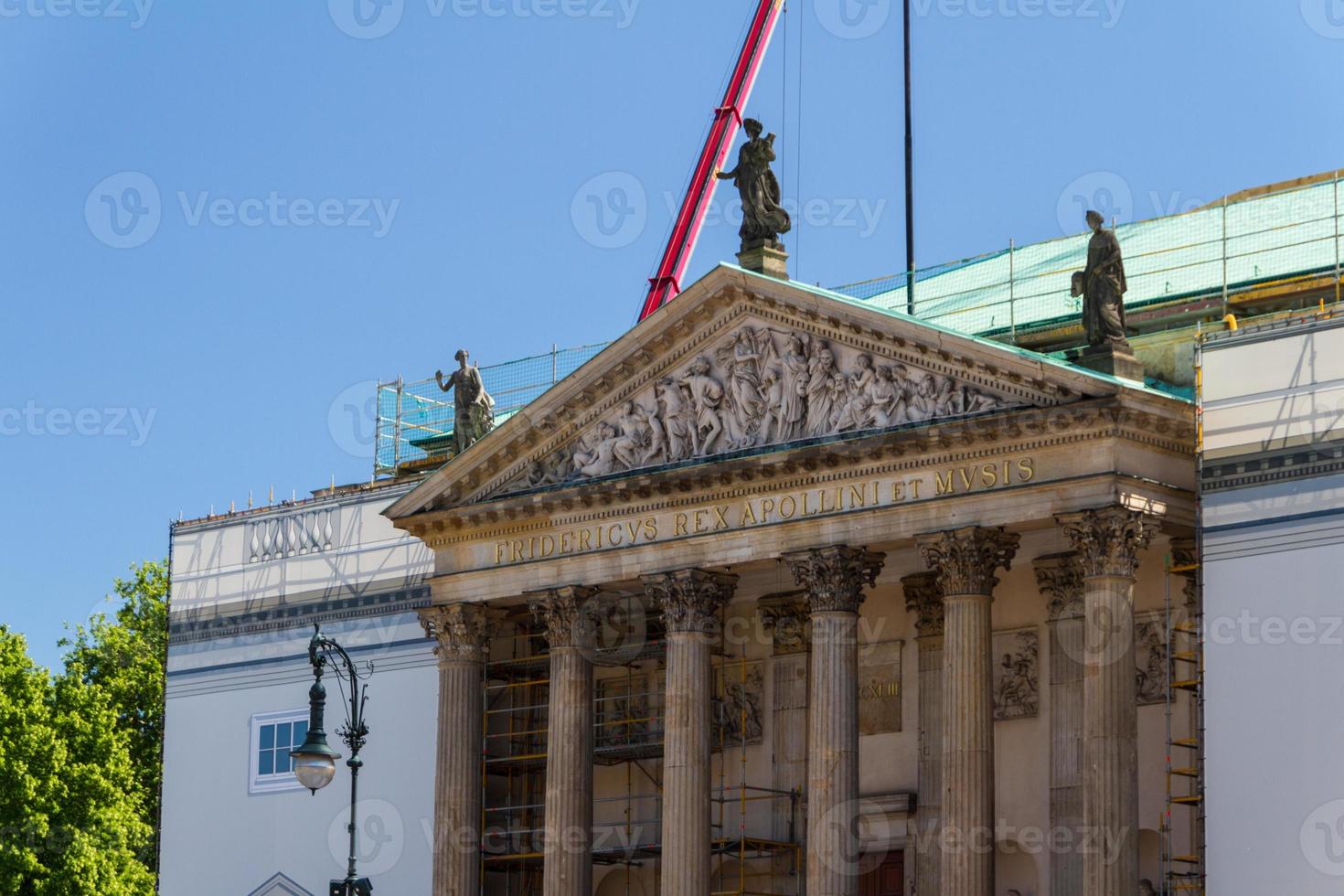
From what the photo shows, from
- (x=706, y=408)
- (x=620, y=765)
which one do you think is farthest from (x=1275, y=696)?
(x=620, y=765)

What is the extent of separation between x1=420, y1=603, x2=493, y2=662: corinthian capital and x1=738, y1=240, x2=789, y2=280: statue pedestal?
9453 mm

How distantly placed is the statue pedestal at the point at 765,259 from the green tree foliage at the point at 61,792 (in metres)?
30.7

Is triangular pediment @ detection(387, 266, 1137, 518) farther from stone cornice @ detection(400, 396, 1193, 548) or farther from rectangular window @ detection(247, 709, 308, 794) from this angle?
rectangular window @ detection(247, 709, 308, 794)

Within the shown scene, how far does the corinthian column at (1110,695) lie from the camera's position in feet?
141

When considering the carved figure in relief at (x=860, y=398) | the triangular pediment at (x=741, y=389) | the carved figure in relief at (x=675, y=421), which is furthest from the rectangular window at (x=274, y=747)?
the carved figure in relief at (x=860, y=398)

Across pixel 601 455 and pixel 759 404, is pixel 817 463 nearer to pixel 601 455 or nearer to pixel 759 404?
pixel 759 404

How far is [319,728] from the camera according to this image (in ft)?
131

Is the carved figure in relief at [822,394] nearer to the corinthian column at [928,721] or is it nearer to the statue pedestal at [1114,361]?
the corinthian column at [928,721]

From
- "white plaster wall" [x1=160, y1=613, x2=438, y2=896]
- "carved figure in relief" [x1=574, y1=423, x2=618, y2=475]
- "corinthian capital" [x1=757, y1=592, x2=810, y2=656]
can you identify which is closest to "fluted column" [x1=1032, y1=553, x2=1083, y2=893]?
"corinthian capital" [x1=757, y1=592, x2=810, y2=656]

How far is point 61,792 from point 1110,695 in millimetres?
37097

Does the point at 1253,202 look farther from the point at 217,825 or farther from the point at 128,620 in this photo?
the point at 128,620

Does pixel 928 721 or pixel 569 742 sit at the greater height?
pixel 928 721

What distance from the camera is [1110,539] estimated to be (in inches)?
1729

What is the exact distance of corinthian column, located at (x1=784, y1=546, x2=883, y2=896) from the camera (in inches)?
1826
